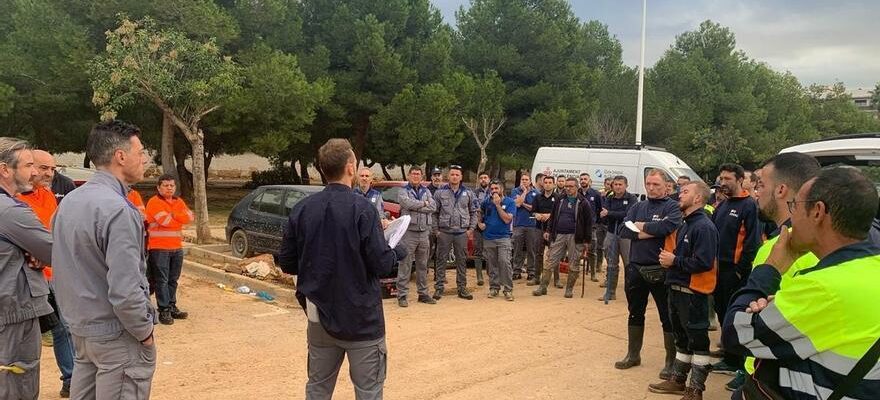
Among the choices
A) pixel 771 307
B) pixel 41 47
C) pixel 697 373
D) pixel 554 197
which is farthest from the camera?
pixel 41 47

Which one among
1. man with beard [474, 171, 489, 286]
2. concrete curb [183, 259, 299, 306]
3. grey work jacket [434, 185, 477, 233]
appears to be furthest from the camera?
man with beard [474, 171, 489, 286]

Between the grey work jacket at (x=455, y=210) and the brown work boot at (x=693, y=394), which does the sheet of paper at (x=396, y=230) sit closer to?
the brown work boot at (x=693, y=394)

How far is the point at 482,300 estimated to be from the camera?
8.95 m

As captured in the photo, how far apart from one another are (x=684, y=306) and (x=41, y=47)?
804 inches

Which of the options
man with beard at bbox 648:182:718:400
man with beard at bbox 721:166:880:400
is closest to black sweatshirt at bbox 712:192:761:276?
man with beard at bbox 648:182:718:400

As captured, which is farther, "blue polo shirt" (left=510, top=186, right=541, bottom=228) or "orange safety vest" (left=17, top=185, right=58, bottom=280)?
"blue polo shirt" (left=510, top=186, right=541, bottom=228)

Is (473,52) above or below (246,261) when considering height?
above

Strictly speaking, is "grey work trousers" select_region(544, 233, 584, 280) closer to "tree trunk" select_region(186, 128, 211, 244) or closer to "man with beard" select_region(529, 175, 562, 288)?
"man with beard" select_region(529, 175, 562, 288)

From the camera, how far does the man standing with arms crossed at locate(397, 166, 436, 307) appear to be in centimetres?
855

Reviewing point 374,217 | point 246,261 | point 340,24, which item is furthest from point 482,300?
point 340,24

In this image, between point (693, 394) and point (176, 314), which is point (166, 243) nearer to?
point (176, 314)

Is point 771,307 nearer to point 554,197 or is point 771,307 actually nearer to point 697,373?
point 697,373

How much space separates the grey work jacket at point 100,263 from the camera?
2.76 meters

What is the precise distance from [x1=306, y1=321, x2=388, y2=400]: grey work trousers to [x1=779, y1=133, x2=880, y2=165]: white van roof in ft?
14.1
